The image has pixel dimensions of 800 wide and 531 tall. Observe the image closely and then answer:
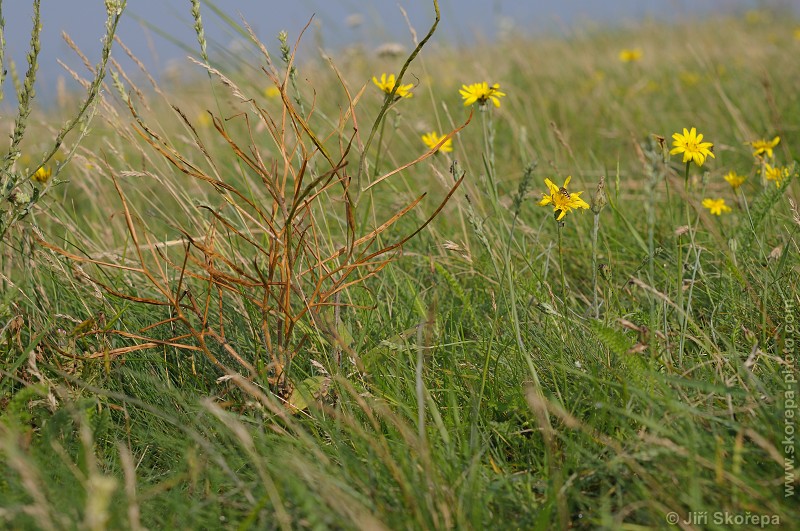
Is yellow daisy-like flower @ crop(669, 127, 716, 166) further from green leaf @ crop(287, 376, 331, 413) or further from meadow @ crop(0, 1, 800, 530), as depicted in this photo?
green leaf @ crop(287, 376, 331, 413)

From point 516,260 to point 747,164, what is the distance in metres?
1.53

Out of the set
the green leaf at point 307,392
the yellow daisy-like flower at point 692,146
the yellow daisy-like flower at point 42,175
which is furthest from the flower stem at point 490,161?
the yellow daisy-like flower at point 42,175

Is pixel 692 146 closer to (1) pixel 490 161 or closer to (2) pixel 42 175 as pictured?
(1) pixel 490 161

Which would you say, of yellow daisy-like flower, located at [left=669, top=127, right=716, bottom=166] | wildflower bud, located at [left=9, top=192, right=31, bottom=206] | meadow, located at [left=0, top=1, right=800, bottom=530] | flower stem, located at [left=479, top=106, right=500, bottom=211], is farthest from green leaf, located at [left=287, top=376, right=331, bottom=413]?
yellow daisy-like flower, located at [left=669, top=127, right=716, bottom=166]

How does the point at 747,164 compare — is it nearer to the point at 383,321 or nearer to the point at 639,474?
the point at 383,321

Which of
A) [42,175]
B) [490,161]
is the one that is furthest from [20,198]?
[490,161]

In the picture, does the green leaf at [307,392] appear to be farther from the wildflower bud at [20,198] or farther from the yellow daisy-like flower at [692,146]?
the yellow daisy-like flower at [692,146]

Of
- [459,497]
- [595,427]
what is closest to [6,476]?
[459,497]

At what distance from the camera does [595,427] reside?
1.33 metres

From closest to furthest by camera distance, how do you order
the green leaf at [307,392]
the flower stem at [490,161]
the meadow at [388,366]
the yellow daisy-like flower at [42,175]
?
the meadow at [388,366], the green leaf at [307,392], the flower stem at [490,161], the yellow daisy-like flower at [42,175]

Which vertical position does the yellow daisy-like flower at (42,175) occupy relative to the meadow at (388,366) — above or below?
above

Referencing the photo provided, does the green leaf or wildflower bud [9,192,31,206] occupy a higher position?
wildflower bud [9,192,31,206]

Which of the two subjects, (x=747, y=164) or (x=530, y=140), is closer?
(x=747, y=164)

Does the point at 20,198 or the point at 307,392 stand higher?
the point at 20,198
